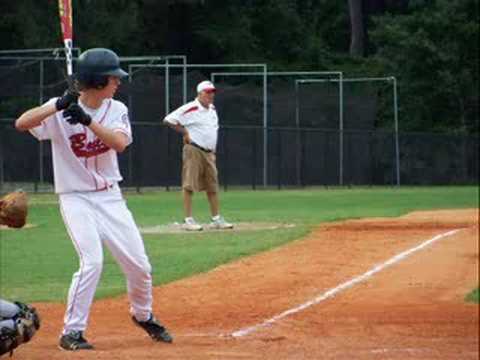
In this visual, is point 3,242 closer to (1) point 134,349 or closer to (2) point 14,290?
(2) point 14,290

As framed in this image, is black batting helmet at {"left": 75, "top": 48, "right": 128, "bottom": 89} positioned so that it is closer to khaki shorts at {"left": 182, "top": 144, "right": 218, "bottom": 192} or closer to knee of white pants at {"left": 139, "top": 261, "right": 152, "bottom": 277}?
knee of white pants at {"left": 139, "top": 261, "right": 152, "bottom": 277}

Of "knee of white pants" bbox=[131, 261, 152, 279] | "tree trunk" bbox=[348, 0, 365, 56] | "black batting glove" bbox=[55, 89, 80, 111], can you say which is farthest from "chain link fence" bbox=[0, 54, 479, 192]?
"black batting glove" bbox=[55, 89, 80, 111]

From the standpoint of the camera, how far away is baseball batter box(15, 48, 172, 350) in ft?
28.3

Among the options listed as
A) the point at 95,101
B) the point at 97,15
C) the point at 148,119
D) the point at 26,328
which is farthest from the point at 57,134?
the point at 97,15

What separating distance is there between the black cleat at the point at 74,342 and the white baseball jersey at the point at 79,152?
0.90m

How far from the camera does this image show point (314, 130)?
41.7 meters

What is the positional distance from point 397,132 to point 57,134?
1455 inches

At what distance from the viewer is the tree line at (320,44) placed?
163 feet

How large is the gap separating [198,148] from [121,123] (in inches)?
428

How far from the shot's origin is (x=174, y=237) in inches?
727

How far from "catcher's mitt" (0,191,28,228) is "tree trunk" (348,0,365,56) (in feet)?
171

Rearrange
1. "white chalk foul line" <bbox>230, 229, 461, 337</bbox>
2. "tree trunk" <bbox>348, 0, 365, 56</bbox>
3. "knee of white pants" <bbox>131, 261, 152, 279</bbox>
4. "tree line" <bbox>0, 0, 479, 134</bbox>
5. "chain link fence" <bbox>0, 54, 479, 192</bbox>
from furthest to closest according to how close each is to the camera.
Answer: "tree trunk" <bbox>348, 0, 365, 56</bbox> → "tree line" <bbox>0, 0, 479, 134</bbox> → "chain link fence" <bbox>0, 54, 479, 192</bbox> → "white chalk foul line" <bbox>230, 229, 461, 337</bbox> → "knee of white pants" <bbox>131, 261, 152, 279</bbox>

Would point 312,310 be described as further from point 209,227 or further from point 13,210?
point 209,227

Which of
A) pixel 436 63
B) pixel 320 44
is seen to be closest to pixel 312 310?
pixel 436 63
